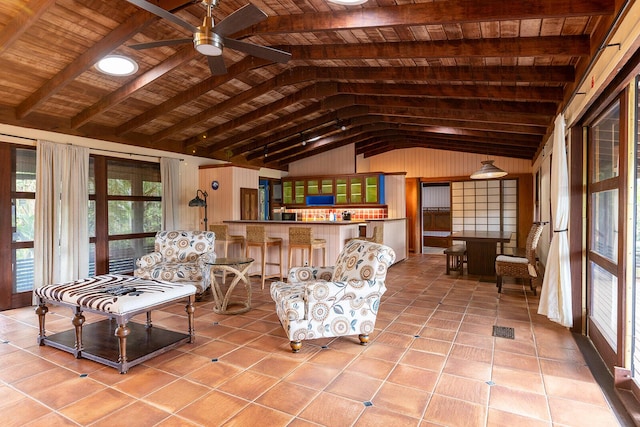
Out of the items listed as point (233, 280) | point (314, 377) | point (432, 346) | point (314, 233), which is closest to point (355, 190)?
point (314, 233)

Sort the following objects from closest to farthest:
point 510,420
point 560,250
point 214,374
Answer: point 510,420, point 214,374, point 560,250

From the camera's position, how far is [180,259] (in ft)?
16.9

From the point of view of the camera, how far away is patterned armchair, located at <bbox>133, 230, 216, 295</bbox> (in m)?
4.74

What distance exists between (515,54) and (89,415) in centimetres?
432

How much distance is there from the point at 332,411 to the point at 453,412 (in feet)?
2.51

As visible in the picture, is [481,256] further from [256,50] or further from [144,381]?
[144,381]

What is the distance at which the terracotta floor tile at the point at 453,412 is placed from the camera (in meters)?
2.12

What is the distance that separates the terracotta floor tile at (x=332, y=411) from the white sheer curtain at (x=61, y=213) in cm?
453

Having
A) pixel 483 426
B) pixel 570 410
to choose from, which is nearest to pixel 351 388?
pixel 483 426

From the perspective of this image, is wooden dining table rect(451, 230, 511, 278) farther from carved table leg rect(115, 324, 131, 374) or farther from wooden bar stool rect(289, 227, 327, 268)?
carved table leg rect(115, 324, 131, 374)

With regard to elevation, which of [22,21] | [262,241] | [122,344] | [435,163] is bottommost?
[122,344]

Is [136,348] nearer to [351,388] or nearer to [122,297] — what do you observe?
[122,297]

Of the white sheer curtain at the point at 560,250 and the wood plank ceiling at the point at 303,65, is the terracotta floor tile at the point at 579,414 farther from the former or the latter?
the wood plank ceiling at the point at 303,65

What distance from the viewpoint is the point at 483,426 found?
2072 mm
